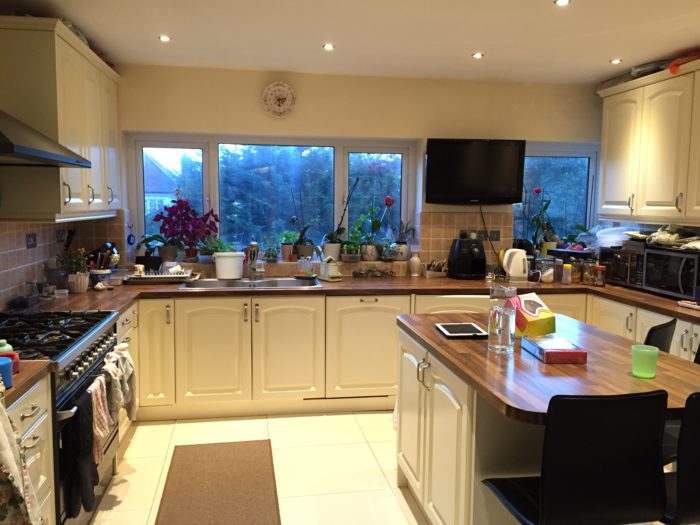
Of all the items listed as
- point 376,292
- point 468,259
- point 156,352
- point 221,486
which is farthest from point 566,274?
point 156,352

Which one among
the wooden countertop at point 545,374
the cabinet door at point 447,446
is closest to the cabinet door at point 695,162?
the wooden countertop at point 545,374

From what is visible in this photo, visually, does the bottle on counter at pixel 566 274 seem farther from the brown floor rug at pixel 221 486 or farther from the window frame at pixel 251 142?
the brown floor rug at pixel 221 486

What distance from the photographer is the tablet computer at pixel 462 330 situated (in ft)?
7.80

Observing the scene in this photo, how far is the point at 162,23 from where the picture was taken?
3.08 metres

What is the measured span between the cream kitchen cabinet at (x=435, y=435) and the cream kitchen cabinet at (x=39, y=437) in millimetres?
1421

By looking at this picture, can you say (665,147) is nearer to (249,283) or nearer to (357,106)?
(357,106)

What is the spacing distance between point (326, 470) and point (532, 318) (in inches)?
58.9

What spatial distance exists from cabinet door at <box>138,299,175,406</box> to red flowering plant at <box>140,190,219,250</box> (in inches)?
27.3

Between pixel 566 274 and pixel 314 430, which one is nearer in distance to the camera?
pixel 314 430

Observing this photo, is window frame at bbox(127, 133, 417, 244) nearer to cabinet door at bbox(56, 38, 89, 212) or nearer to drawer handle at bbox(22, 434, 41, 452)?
cabinet door at bbox(56, 38, 89, 212)

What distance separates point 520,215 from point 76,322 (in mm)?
3531

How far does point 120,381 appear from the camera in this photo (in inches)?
105

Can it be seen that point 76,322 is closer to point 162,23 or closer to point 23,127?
point 23,127

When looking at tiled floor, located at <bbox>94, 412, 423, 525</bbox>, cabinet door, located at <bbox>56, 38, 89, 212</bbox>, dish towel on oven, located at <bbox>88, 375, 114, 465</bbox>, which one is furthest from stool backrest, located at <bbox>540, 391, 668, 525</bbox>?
cabinet door, located at <bbox>56, 38, 89, 212</bbox>
